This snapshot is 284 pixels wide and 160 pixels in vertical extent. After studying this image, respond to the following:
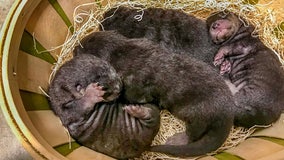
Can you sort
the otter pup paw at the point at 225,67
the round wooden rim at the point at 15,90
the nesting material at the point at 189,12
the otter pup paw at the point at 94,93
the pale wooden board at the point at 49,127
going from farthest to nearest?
1. the otter pup paw at the point at 225,67
2. the nesting material at the point at 189,12
3. the otter pup paw at the point at 94,93
4. the pale wooden board at the point at 49,127
5. the round wooden rim at the point at 15,90

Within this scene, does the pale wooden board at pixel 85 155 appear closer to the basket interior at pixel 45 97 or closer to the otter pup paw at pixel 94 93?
the basket interior at pixel 45 97

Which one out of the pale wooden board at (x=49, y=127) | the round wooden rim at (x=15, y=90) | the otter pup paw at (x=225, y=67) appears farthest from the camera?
the otter pup paw at (x=225, y=67)

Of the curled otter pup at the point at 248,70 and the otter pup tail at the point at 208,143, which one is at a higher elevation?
the curled otter pup at the point at 248,70

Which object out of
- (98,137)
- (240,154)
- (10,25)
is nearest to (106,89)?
(98,137)

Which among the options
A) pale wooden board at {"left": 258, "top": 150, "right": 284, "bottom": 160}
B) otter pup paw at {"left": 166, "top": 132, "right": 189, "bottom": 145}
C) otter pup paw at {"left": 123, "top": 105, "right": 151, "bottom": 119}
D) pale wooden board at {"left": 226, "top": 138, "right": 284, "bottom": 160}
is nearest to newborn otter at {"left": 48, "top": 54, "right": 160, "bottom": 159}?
otter pup paw at {"left": 123, "top": 105, "right": 151, "bottom": 119}

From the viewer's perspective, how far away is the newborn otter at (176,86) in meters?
1.97

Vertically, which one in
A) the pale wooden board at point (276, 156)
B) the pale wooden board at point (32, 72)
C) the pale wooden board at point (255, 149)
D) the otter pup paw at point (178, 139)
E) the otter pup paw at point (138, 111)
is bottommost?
the pale wooden board at point (255, 149)

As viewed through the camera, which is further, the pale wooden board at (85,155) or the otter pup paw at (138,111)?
the otter pup paw at (138,111)

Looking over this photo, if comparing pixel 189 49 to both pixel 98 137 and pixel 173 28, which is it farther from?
pixel 98 137

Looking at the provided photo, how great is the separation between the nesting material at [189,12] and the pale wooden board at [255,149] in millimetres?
66

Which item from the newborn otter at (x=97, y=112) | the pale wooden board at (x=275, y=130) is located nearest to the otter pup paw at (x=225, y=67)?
the pale wooden board at (x=275, y=130)

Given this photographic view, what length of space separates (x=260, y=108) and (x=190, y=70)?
1.26 ft

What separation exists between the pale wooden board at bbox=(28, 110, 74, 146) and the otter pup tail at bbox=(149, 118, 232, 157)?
0.49 metres

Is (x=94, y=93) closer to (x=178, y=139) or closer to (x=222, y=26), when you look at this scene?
(x=178, y=139)
